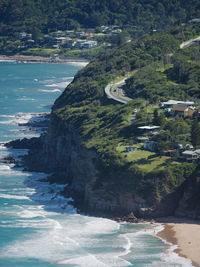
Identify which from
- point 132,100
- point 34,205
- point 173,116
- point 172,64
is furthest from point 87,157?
point 172,64

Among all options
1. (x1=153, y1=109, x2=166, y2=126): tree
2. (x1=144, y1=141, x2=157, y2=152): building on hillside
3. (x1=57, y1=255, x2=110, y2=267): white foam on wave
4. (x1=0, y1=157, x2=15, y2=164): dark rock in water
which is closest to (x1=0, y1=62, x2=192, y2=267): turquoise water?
(x1=57, y1=255, x2=110, y2=267): white foam on wave

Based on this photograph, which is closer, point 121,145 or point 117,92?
point 121,145

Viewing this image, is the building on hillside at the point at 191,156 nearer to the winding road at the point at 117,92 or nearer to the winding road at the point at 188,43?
the winding road at the point at 117,92

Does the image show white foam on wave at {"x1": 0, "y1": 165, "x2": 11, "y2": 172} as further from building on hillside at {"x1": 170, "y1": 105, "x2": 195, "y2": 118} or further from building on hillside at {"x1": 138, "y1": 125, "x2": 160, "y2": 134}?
building on hillside at {"x1": 170, "y1": 105, "x2": 195, "y2": 118}

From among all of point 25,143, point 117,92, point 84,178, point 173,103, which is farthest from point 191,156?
point 25,143

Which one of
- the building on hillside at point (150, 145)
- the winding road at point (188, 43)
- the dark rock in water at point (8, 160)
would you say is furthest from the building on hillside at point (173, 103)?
the winding road at point (188, 43)

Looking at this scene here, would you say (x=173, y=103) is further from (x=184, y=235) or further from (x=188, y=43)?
(x=188, y=43)

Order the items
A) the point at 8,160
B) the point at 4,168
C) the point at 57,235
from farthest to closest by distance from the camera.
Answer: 1. the point at 8,160
2. the point at 4,168
3. the point at 57,235
